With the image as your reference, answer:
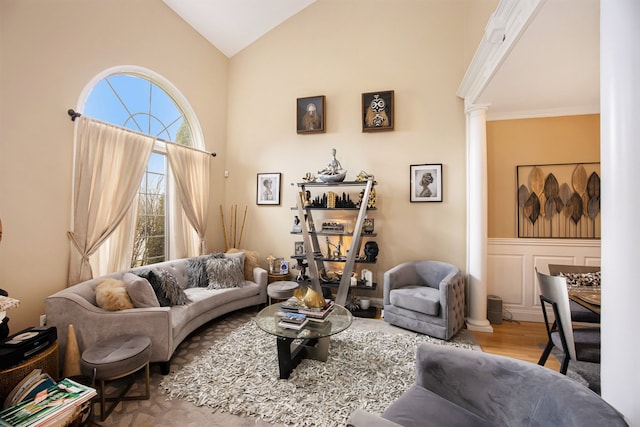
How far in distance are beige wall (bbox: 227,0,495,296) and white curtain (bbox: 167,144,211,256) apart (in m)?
0.61

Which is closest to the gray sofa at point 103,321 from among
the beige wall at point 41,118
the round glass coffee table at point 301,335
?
the beige wall at point 41,118

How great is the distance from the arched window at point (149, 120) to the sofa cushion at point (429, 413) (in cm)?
327

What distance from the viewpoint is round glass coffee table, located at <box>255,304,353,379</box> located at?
220 cm

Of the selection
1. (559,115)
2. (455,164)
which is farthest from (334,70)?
(559,115)

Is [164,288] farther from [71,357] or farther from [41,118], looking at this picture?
[41,118]

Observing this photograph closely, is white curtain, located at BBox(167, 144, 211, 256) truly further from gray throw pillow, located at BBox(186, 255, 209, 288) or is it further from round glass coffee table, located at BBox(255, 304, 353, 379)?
round glass coffee table, located at BBox(255, 304, 353, 379)

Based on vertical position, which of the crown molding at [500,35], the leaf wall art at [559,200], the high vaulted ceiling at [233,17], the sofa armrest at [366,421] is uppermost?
the high vaulted ceiling at [233,17]

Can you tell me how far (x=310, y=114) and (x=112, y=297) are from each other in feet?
11.3

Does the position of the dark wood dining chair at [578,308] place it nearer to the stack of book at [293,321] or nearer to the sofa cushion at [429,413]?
the sofa cushion at [429,413]

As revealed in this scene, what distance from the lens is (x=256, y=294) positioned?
368cm

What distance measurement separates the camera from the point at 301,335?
2.17 meters

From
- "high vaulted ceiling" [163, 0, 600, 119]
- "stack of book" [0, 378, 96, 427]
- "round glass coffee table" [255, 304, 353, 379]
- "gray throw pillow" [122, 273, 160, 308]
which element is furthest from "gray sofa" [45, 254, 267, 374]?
"high vaulted ceiling" [163, 0, 600, 119]

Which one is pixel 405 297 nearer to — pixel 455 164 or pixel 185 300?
pixel 455 164

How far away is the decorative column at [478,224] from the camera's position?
333 cm
